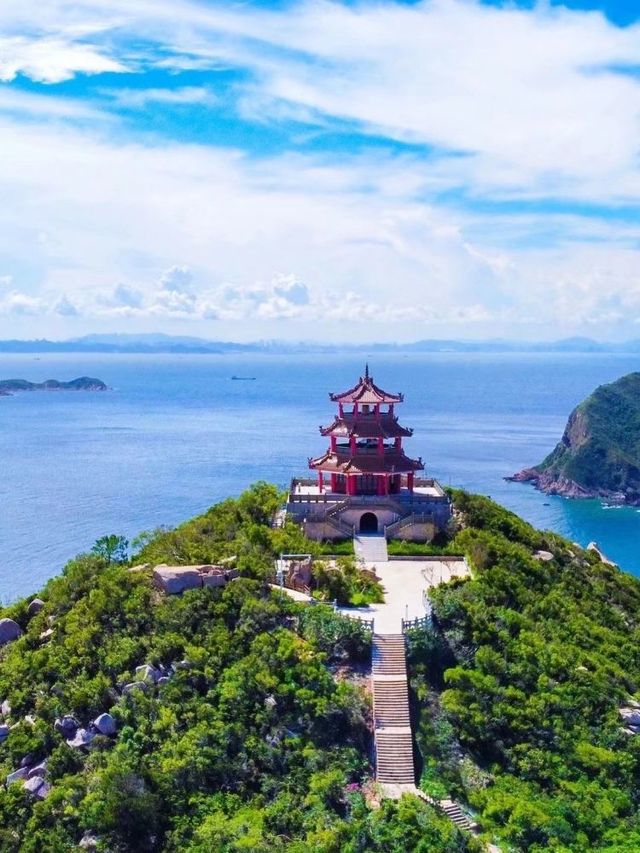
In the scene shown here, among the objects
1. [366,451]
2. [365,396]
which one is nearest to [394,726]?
[366,451]

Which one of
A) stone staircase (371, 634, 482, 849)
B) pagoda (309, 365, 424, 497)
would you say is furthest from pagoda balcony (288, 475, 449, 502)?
stone staircase (371, 634, 482, 849)

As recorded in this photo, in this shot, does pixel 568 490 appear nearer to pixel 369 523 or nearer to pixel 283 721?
pixel 369 523

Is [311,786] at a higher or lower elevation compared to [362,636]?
lower

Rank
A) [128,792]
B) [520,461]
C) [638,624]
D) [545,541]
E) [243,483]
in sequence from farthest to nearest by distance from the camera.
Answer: [520,461], [243,483], [545,541], [638,624], [128,792]

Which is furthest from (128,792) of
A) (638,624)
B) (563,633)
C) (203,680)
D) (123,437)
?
(123,437)

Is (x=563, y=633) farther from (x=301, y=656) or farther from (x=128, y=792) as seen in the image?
(x=128, y=792)

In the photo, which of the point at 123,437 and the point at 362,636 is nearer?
the point at 362,636

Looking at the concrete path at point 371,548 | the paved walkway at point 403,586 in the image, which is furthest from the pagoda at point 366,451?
the paved walkway at point 403,586
